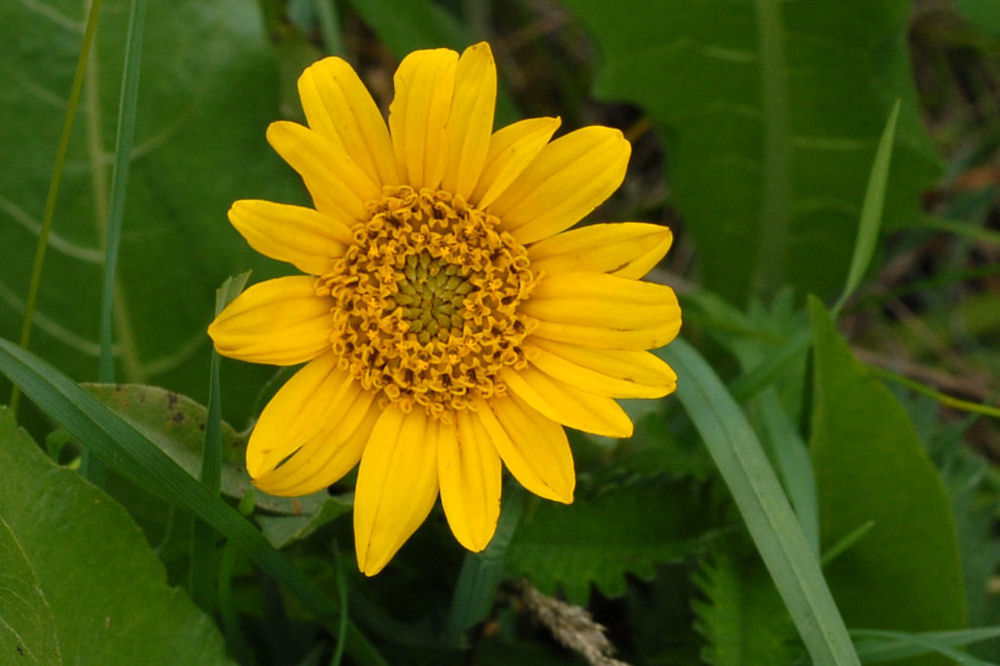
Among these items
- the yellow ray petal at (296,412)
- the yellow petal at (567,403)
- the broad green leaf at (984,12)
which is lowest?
the yellow petal at (567,403)

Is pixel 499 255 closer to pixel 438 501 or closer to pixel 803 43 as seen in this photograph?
pixel 438 501

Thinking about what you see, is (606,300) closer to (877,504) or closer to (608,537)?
(608,537)

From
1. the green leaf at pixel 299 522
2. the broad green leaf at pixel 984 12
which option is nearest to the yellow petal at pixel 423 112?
the green leaf at pixel 299 522

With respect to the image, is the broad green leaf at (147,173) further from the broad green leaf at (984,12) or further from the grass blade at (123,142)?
the broad green leaf at (984,12)

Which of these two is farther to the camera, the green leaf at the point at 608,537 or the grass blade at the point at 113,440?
the green leaf at the point at 608,537

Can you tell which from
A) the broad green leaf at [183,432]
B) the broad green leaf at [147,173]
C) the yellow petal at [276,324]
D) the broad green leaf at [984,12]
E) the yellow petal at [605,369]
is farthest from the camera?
the broad green leaf at [984,12]

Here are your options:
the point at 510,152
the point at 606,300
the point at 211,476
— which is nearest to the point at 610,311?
the point at 606,300

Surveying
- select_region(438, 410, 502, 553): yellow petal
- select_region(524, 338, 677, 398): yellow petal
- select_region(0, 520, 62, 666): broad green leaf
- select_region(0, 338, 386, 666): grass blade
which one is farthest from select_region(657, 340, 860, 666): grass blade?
select_region(0, 520, 62, 666): broad green leaf

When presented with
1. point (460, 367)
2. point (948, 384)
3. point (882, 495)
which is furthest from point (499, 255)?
point (948, 384)
